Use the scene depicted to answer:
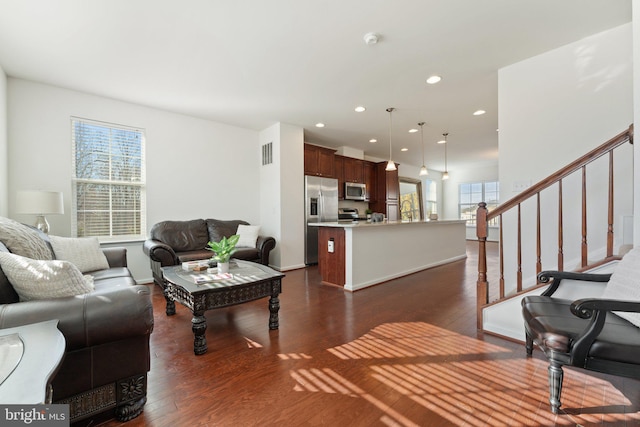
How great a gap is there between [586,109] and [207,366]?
401 centimetres

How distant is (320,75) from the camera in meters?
3.23

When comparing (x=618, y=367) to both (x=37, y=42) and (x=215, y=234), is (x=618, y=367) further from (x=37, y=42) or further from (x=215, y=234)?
(x=37, y=42)

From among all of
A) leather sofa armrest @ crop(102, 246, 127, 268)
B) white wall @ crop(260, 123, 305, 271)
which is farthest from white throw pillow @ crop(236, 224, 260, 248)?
leather sofa armrest @ crop(102, 246, 127, 268)

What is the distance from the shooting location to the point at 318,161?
5.77 meters

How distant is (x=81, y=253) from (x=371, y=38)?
3568mm

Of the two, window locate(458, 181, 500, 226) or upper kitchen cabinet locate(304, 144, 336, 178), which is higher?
upper kitchen cabinet locate(304, 144, 336, 178)

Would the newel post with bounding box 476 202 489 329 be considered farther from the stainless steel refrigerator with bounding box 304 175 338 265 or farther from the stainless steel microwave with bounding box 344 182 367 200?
the stainless steel microwave with bounding box 344 182 367 200

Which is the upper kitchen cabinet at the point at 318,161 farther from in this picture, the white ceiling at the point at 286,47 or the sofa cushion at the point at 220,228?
the sofa cushion at the point at 220,228

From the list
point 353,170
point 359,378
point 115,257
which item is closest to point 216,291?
point 359,378

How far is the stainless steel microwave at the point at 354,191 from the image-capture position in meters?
6.54

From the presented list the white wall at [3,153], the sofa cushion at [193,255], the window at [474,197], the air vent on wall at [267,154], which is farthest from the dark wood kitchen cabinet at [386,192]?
the white wall at [3,153]

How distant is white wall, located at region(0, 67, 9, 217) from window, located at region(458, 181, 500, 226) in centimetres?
1090

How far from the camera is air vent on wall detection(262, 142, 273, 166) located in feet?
17.1

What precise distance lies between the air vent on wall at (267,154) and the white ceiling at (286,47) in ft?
3.16
